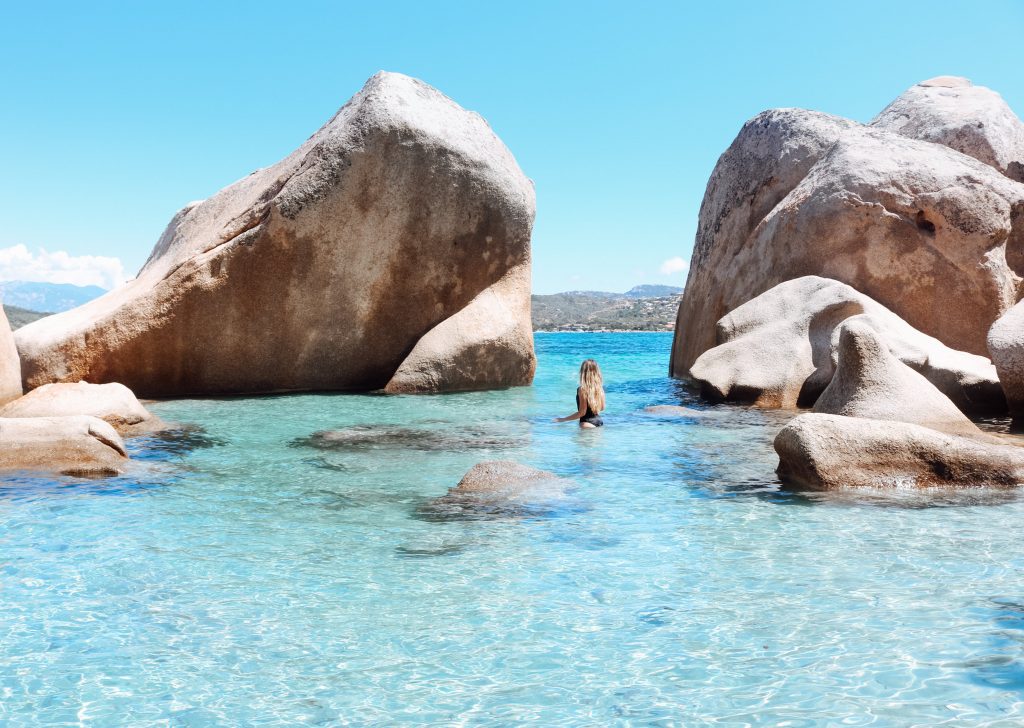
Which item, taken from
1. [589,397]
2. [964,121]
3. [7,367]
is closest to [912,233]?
[964,121]

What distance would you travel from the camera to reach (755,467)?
8.49 m

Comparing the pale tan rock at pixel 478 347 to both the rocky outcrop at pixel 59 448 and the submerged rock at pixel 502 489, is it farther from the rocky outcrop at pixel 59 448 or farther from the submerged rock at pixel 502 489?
the submerged rock at pixel 502 489

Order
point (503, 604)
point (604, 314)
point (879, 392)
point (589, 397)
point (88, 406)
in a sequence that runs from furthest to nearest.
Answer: point (604, 314)
point (589, 397)
point (88, 406)
point (879, 392)
point (503, 604)

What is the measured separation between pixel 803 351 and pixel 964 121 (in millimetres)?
8361

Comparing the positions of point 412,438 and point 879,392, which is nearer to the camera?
point 879,392

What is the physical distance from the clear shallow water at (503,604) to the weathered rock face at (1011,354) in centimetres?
498

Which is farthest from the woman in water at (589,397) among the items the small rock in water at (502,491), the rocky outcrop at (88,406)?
the rocky outcrop at (88,406)

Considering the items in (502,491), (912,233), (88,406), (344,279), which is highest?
(912,233)

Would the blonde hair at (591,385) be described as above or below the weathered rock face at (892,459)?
above

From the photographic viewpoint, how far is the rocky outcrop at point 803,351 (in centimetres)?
1237

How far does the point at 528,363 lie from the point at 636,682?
46.5ft

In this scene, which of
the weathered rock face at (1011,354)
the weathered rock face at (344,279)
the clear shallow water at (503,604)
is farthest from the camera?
the weathered rock face at (344,279)

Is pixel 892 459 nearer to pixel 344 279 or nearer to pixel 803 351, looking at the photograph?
pixel 803 351

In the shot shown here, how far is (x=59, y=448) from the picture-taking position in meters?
8.42
